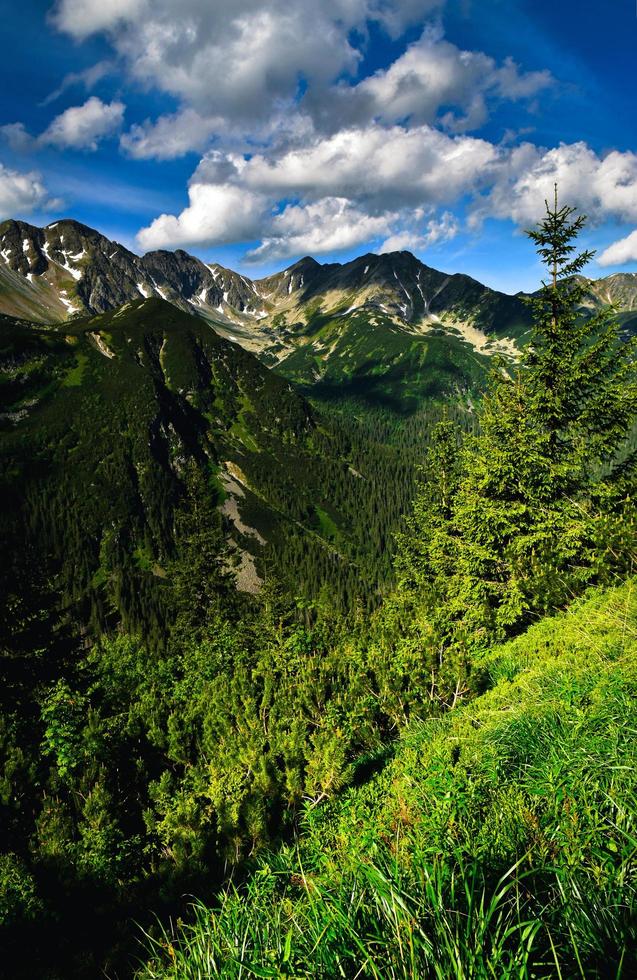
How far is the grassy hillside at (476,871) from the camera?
72.8 inches

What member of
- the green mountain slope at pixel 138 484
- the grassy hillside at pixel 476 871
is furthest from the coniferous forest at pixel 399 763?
the green mountain slope at pixel 138 484

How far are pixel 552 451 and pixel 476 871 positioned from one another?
1661cm

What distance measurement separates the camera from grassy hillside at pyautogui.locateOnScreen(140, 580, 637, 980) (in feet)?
6.07

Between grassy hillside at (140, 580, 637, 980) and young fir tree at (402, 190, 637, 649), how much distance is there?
33.3 ft

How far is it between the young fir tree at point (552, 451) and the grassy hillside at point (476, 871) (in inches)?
400

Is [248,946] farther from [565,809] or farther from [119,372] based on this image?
[119,372]

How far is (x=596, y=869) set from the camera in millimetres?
2355

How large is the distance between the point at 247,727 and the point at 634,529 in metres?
9.71

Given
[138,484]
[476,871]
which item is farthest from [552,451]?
[138,484]

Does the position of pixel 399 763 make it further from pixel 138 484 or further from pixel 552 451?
pixel 138 484

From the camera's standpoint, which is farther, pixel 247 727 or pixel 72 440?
pixel 72 440

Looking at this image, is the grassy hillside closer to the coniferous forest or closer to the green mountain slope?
the coniferous forest

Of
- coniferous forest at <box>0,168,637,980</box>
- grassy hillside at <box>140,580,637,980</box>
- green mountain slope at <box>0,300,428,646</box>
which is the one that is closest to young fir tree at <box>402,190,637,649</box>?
coniferous forest at <box>0,168,637,980</box>

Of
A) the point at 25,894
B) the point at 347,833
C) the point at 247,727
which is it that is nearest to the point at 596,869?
the point at 347,833
